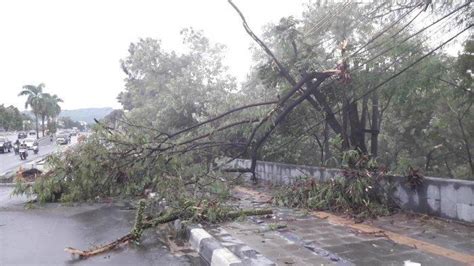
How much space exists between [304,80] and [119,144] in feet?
16.5

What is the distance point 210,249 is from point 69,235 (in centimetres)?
329

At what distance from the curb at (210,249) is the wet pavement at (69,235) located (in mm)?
195

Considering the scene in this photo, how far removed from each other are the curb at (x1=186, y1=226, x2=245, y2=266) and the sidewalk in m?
0.36

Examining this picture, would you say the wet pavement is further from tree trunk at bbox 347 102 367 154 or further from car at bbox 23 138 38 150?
car at bbox 23 138 38 150

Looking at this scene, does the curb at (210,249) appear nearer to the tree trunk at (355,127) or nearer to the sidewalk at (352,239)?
the sidewalk at (352,239)

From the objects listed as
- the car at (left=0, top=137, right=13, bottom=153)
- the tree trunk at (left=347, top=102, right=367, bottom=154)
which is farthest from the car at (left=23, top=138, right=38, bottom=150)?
the tree trunk at (left=347, top=102, right=367, bottom=154)

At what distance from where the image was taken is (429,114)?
13.9 m

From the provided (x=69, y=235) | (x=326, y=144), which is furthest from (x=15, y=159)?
(x=69, y=235)

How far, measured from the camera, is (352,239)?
21.0 ft

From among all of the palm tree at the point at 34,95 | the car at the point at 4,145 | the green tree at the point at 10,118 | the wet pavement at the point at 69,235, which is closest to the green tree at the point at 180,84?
the wet pavement at the point at 69,235

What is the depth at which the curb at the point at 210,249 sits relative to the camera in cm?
508

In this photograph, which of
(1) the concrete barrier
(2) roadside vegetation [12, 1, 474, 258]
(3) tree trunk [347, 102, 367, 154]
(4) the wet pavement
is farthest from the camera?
(3) tree trunk [347, 102, 367, 154]

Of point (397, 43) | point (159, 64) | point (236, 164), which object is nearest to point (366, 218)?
point (397, 43)

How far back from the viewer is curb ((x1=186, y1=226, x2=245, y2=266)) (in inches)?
200
